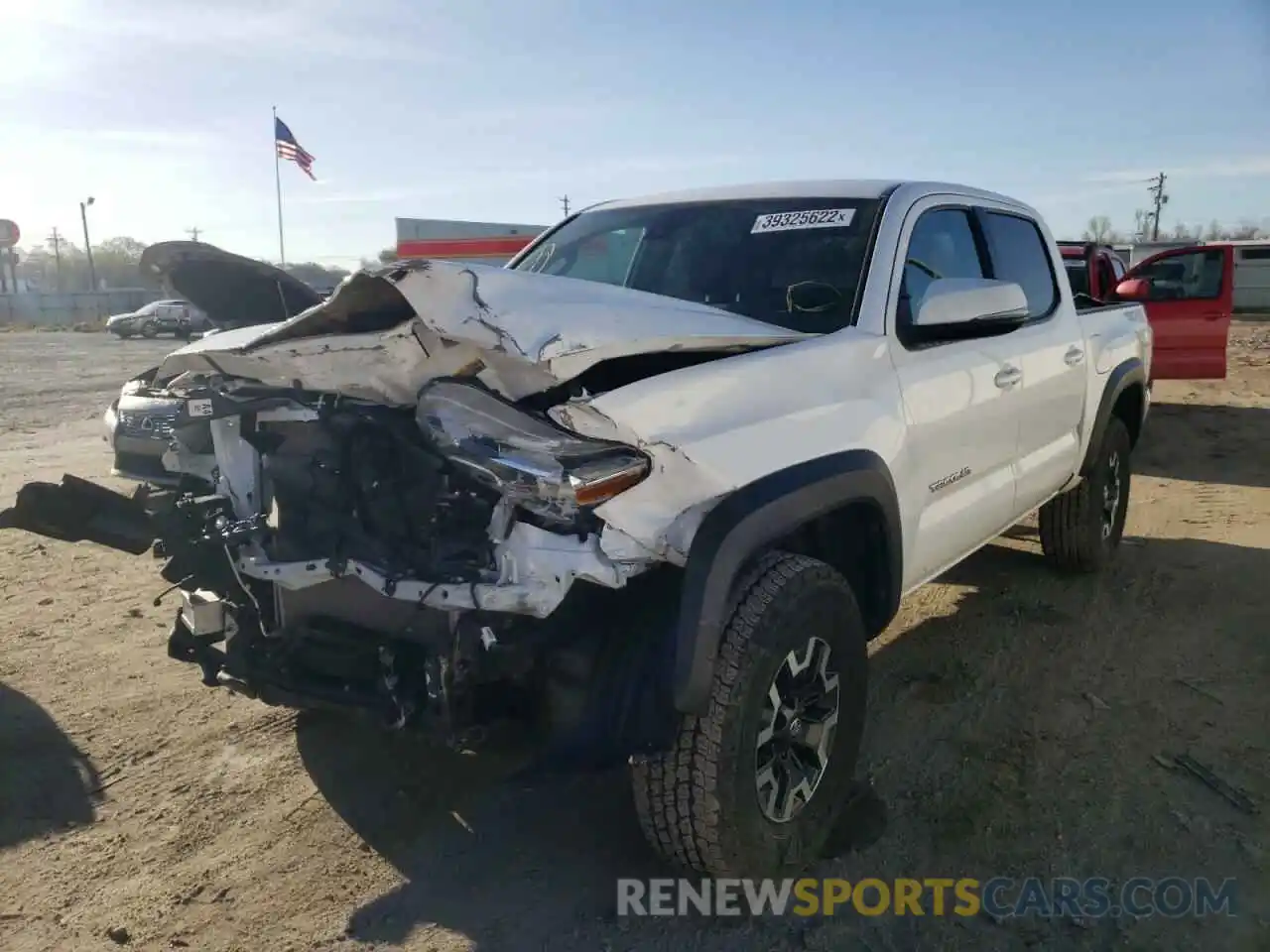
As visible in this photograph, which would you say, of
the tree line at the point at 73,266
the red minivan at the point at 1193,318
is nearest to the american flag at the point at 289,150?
the red minivan at the point at 1193,318

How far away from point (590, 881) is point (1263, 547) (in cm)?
516

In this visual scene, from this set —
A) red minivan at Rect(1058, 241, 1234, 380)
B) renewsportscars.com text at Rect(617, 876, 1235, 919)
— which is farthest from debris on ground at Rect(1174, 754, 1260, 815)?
red minivan at Rect(1058, 241, 1234, 380)

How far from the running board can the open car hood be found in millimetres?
838

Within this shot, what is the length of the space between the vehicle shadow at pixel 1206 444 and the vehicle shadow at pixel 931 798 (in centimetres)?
439

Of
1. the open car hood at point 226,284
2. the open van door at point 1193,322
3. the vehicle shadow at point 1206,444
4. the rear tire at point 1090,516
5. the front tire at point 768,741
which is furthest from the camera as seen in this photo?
the open van door at point 1193,322

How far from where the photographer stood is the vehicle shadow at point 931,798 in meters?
2.70

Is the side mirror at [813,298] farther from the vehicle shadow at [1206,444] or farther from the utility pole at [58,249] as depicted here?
the utility pole at [58,249]

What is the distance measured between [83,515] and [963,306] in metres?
2.84

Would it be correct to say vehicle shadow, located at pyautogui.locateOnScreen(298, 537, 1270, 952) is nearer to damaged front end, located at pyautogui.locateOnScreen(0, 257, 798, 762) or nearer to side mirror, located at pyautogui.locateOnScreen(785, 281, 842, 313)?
damaged front end, located at pyautogui.locateOnScreen(0, 257, 798, 762)

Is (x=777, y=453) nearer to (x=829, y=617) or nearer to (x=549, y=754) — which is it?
(x=829, y=617)

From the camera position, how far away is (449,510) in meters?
2.51

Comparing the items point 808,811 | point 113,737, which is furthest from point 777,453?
point 113,737

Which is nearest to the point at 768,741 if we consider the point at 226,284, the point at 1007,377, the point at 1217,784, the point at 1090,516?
the point at 1217,784

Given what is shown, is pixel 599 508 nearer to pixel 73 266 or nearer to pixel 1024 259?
pixel 1024 259
